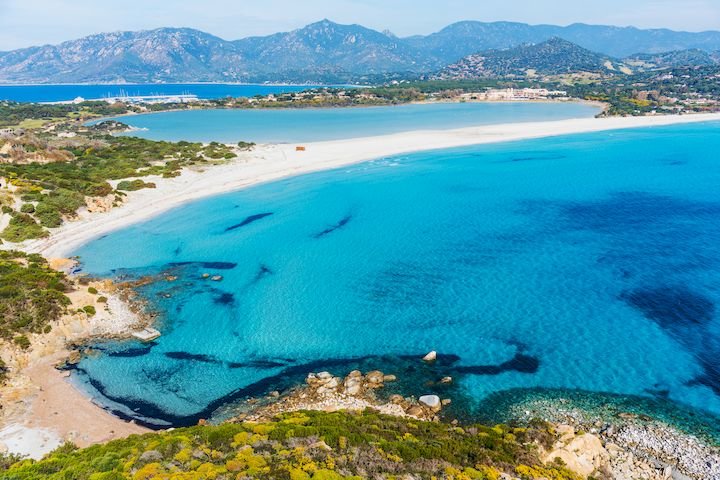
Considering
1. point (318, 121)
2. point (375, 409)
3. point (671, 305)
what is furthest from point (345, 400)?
point (318, 121)

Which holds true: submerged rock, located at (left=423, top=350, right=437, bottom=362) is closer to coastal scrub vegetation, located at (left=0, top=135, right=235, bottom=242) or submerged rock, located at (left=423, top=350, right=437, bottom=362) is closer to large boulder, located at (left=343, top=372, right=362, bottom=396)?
large boulder, located at (left=343, top=372, right=362, bottom=396)

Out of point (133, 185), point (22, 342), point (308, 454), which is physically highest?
point (133, 185)

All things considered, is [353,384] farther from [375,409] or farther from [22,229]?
[22,229]

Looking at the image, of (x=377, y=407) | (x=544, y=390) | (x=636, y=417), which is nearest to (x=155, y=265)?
(x=377, y=407)

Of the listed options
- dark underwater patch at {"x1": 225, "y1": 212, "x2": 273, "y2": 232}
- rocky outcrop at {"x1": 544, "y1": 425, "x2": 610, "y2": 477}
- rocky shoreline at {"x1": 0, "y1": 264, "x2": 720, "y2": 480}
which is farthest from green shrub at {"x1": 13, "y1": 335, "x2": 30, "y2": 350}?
rocky outcrop at {"x1": 544, "y1": 425, "x2": 610, "y2": 477}

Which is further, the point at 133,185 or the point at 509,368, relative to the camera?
the point at 133,185

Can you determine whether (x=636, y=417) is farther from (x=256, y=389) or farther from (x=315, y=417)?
(x=256, y=389)
